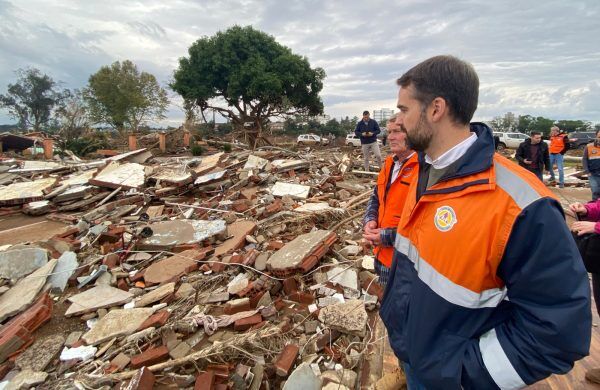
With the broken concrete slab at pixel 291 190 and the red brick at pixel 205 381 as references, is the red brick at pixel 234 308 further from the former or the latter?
the broken concrete slab at pixel 291 190

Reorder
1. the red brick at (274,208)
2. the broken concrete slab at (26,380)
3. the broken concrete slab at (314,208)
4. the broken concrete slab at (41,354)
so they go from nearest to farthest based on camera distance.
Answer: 1. the broken concrete slab at (26,380)
2. the broken concrete slab at (41,354)
3. the broken concrete slab at (314,208)
4. the red brick at (274,208)

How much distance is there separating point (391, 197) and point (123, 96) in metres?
29.2

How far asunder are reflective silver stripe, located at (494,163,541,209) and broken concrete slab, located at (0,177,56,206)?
8.73 metres

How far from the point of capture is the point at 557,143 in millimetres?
8445

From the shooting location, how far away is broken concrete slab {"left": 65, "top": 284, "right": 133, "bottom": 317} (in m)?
3.28

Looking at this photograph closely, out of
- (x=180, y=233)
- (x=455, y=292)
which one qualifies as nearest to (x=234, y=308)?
(x=180, y=233)

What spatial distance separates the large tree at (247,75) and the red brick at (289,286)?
17.0m

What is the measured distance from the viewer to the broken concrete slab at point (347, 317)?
2672 mm

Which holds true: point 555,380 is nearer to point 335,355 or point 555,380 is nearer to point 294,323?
point 335,355

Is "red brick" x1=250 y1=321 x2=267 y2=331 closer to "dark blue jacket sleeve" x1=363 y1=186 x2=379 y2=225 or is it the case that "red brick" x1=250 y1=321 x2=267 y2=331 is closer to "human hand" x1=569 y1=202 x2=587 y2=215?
"dark blue jacket sleeve" x1=363 y1=186 x2=379 y2=225

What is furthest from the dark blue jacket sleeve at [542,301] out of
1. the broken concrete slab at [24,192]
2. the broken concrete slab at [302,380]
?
the broken concrete slab at [24,192]

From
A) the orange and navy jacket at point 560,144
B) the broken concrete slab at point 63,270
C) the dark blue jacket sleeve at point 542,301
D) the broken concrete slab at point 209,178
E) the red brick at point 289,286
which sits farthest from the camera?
the orange and navy jacket at point 560,144

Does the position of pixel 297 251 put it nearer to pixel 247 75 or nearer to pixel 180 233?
pixel 180 233

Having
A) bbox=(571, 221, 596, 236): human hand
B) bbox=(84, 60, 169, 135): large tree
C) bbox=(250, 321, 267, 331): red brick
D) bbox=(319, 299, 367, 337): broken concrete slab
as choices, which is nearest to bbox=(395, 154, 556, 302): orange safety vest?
bbox=(571, 221, 596, 236): human hand
